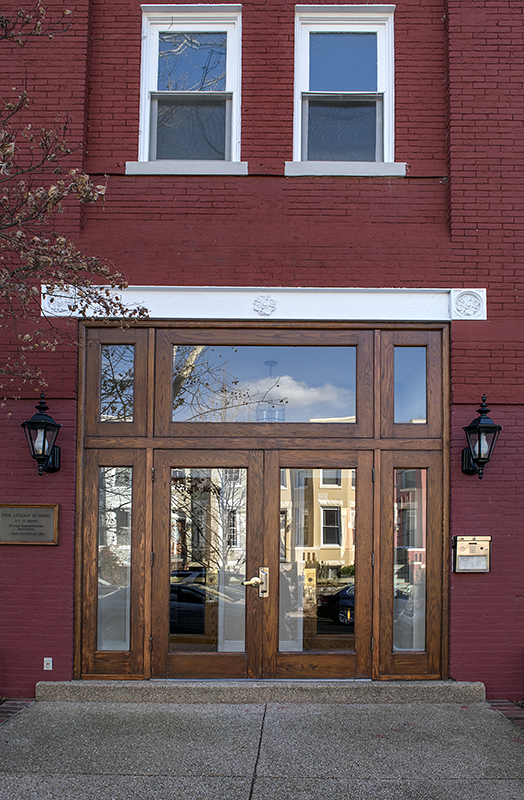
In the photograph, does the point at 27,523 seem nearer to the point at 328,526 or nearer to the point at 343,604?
the point at 328,526

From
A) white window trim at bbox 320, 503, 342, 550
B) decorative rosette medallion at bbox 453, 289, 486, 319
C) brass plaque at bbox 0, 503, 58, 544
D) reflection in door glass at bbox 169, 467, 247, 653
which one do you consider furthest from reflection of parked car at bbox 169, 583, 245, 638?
decorative rosette medallion at bbox 453, 289, 486, 319

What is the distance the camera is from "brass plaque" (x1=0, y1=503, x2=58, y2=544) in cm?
648

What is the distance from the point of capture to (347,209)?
22.5ft

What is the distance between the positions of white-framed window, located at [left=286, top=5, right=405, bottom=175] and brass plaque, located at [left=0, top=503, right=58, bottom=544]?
446 centimetres

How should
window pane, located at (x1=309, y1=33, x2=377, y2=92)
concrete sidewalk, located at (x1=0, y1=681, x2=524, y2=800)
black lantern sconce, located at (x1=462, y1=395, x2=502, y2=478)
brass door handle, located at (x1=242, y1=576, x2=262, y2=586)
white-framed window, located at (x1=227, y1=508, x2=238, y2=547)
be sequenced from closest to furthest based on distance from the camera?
concrete sidewalk, located at (x1=0, y1=681, x2=524, y2=800)
black lantern sconce, located at (x1=462, y1=395, x2=502, y2=478)
brass door handle, located at (x1=242, y1=576, x2=262, y2=586)
white-framed window, located at (x1=227, y1=508, x2=238, y2=547)
window pane, located at (x1=309, y1=33, x2=377, y2=92)

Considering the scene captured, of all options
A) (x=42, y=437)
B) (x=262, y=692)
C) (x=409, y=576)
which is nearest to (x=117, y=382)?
(x=42, y=437)

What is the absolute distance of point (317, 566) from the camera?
658 centimetres

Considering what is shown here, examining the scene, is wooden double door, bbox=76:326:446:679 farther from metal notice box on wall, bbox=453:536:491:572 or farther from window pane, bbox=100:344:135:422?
metal notice box on wall, bbox=453:536:491:572

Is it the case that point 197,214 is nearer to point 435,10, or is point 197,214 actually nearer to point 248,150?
point 248,150

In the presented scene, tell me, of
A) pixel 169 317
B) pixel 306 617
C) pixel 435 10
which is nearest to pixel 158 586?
pixel 306 617

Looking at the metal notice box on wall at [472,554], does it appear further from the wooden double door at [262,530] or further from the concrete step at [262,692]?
the concrete step at [262,692]

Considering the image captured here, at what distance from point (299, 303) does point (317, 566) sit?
8.48ft

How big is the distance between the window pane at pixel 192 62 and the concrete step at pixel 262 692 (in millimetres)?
6063

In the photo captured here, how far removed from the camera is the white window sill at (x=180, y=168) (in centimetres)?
689
